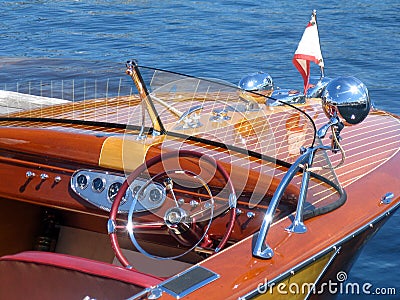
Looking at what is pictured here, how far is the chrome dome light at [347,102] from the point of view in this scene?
10.2 feet

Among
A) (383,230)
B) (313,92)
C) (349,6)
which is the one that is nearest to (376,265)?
(383,230)

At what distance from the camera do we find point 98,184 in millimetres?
3492

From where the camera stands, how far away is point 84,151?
11.4 ft

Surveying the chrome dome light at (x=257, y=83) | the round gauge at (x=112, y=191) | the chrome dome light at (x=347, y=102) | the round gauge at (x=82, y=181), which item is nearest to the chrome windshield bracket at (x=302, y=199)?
the chrome dome light at (x=347, y=102)

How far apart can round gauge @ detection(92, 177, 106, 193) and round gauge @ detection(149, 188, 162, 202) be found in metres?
0.30

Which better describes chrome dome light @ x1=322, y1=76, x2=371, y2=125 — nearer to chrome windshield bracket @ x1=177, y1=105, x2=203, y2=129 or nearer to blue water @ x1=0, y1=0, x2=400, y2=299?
chrome windshield bracket @ x1=177, y1=105, x2=203, y2=129

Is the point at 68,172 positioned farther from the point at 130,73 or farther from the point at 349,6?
the point at 349,6

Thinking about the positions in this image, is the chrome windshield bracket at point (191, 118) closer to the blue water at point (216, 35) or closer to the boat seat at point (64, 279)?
the boat seat at point (64, 279)

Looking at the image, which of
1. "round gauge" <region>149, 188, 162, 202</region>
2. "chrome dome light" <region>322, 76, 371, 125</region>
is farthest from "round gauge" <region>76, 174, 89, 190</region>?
"chrome dome light" <region>322, 76, 371, 125</region>

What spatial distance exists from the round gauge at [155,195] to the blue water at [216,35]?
17.7 feet

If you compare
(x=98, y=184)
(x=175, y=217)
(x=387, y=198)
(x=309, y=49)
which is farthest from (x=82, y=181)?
(x=309, y=49)

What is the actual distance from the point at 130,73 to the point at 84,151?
391 millimetres

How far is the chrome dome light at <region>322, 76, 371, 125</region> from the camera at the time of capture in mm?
3094

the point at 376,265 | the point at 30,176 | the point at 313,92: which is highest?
the point at 313,92
